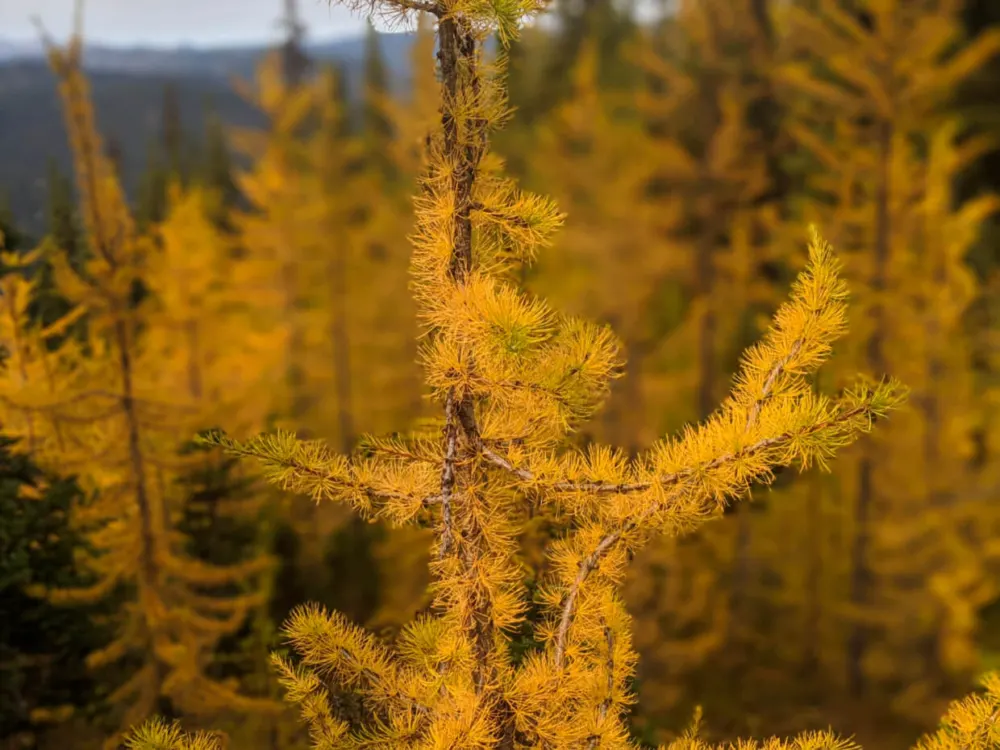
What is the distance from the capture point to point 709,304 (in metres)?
15.5

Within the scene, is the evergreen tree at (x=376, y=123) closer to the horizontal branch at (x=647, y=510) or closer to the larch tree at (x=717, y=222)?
the larch tree at (x=717, y=222)

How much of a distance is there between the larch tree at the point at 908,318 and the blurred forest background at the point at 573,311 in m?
0.07

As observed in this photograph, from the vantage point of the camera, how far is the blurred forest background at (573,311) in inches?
288

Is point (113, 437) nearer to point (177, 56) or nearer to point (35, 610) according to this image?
point (35, 610)

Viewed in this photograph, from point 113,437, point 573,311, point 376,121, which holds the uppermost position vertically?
point 376,121

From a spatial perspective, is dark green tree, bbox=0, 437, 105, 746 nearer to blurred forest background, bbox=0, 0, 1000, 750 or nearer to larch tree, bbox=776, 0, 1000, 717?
blurred forest background, bbox=0, 0, 1000, 750

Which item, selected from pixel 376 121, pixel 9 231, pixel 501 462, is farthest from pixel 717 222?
pixel 376 121

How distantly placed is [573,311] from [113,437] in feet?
25.0

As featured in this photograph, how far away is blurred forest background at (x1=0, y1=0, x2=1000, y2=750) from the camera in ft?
24.0

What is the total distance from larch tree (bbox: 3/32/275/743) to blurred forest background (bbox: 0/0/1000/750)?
47 mm

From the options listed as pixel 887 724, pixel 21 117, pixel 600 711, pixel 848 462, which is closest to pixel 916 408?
pixel 848 462

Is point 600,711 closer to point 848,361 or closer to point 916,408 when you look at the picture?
point 848,361

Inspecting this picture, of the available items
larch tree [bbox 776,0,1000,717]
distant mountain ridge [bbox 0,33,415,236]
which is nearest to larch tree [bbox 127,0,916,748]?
distant mountain ridge [bbox 0,33,415,236]

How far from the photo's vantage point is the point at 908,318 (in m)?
11.9
